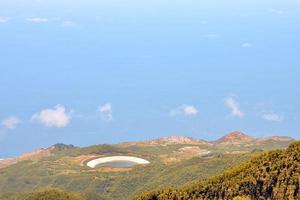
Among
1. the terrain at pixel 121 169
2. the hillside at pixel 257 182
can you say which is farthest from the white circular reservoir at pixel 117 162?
the hillside at pixel 257 182

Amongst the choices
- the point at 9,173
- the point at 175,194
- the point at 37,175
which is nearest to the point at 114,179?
the point at 37,175

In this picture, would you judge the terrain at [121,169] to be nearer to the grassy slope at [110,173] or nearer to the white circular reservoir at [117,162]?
the grassy slope at [110,173]

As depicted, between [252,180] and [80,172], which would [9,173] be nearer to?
[80,172]

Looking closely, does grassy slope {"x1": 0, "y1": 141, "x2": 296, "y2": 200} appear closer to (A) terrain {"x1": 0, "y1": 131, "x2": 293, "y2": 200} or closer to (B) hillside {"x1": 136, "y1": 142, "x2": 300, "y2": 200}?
(A) terrain {"x1": 0, "y1": 131, "x2": 293, "y2": 200}

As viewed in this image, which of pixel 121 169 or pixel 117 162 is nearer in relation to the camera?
pixel 121 169

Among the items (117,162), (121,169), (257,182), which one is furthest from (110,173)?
(257,182)

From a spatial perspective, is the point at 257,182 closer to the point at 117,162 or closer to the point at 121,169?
the point at 121,169

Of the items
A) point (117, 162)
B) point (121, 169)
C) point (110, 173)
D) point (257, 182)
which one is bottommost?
point (257, 182)
